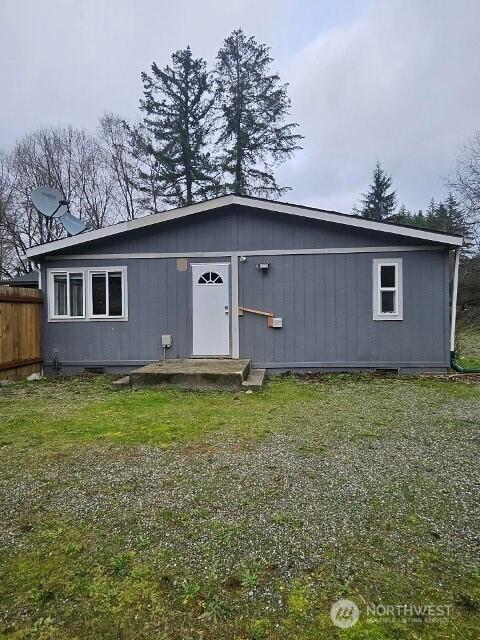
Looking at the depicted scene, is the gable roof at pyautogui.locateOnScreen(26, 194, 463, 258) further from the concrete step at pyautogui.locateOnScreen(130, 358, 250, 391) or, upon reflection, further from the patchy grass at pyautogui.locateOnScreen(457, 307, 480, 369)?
the patchy grass at pyautogui.locateOnScreen(457, 307, 480, 369)

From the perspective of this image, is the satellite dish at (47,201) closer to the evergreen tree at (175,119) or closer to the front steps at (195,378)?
the front steps at (195,378)

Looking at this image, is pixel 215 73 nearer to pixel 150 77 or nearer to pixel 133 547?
pixel 150 77

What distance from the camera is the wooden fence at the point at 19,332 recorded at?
709cm

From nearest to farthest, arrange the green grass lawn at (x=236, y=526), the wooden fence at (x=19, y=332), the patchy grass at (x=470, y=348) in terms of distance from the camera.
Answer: the green grass lawn at (x=236, y=526) < the wooden fence at (x=19, y=332) < the patchy grass at (x=470, y=348)

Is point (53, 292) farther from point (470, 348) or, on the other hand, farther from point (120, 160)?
point (120, 160)

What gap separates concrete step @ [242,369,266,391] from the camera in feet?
20.3

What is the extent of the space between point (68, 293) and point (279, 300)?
4.51m

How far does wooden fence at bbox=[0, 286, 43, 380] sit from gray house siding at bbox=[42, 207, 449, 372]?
264 millimetres

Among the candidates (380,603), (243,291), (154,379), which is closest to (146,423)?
(154,379)

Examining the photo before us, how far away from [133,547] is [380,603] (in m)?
1.23

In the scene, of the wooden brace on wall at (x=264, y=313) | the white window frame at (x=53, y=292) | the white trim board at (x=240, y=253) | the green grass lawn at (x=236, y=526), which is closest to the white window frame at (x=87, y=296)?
the white window frame at (x=53, y=292)

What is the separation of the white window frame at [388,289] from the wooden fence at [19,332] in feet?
22.8

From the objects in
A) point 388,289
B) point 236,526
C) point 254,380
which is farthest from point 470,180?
point 236,526

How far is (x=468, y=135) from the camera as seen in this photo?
59.8 feet
